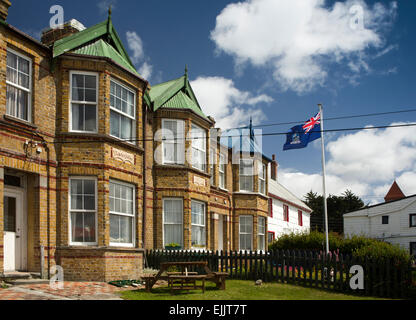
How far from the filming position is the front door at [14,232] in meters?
14.4

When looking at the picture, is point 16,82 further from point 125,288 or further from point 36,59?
point 125,288

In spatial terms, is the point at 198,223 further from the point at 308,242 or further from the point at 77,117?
the point at 308,242

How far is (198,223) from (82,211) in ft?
23.9

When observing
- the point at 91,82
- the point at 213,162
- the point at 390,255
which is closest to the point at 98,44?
the point at 91,82

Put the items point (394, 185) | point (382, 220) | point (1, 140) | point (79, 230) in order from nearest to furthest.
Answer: point (1, 140) < point (79, 230) < point (382, 220) < point (394, 185)

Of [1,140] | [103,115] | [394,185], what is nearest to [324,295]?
[103,115]

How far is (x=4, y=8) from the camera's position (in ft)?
46.3

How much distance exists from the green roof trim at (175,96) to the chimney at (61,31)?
160 inches

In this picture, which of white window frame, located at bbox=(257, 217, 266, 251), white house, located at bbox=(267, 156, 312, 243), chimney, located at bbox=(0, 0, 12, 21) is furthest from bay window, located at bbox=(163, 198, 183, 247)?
white house, located at bbox=(267, 156, 312, 243)

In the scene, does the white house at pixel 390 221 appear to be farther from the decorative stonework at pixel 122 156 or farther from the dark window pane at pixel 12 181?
the dark window pane at pixel 12 181

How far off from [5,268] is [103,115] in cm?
571

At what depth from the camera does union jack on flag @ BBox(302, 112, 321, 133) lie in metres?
24.2

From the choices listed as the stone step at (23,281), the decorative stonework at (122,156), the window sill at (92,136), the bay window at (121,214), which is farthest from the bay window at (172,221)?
the stone step at (23,281)

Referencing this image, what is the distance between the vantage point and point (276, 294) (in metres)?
14.8
